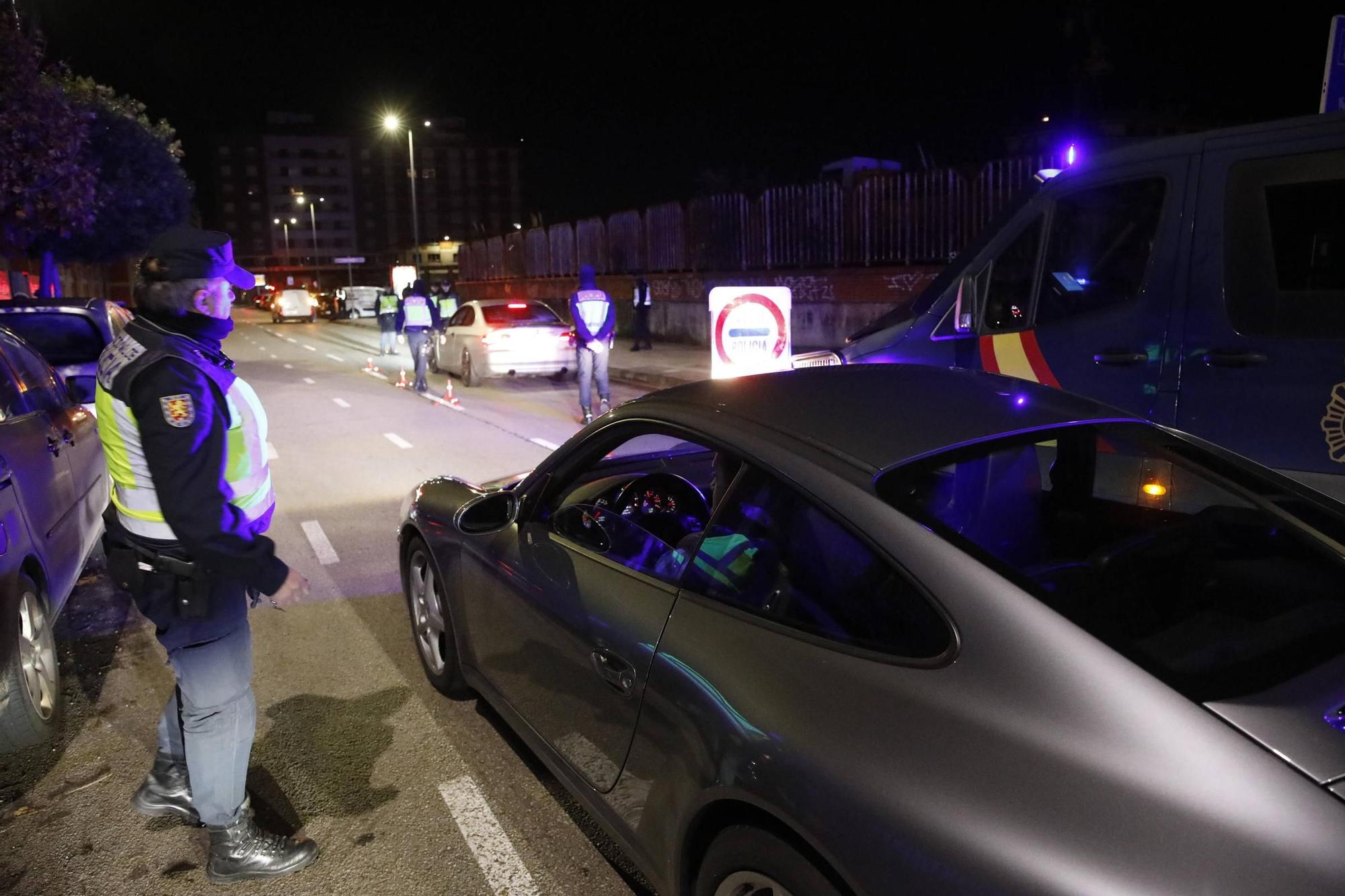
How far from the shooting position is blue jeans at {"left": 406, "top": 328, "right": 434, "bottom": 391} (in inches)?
617

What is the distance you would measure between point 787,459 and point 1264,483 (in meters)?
1.35

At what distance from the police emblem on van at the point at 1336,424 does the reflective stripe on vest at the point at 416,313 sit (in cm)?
1371

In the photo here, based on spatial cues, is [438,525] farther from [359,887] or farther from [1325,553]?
[1325,553]

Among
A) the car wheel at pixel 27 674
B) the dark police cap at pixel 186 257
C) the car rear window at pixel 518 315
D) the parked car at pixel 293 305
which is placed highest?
the parked car at pixel 293 305

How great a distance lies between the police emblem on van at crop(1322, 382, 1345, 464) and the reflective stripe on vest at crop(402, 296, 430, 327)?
13.7 metres

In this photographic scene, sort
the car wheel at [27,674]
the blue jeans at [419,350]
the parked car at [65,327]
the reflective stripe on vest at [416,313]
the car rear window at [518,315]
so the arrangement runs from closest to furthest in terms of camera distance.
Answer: the car wheel at [27,674] < the parked car at [65,327] < the reflective stripe on vest at [416,313] < the blue jeans at [419,350] < the car rear window at [518,315]

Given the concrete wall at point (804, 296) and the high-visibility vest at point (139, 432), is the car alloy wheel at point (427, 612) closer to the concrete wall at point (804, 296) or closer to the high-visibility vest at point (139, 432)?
the high-visibility vest at point (139, 432)

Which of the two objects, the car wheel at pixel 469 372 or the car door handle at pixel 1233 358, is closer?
the car door handle at pixel 1233 358

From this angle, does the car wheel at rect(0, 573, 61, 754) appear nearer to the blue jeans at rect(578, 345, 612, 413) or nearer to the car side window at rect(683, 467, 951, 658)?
the car side window at rect(683, 467, 951, 658)

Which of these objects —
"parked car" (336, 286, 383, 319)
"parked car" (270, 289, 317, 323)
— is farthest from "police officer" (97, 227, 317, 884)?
"parked car" (270, 289, 317, 323)

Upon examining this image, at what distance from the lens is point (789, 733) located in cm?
188

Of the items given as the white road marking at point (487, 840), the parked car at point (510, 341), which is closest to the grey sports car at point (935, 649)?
the white road marking at point (487, 840)

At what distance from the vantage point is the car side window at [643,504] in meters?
2.73

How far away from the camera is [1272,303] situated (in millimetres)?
4062
